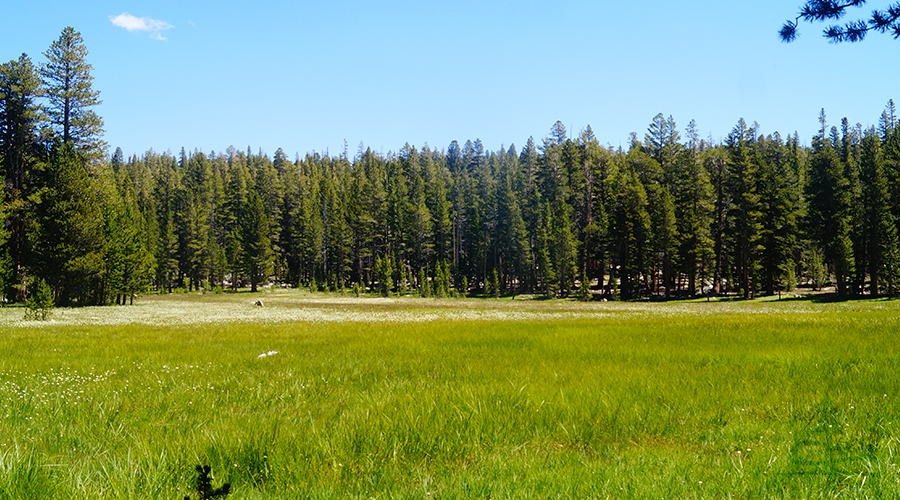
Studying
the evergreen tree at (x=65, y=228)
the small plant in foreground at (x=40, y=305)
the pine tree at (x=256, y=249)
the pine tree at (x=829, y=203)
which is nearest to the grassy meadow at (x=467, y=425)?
the small plant in foreground at (x=40, y=305)

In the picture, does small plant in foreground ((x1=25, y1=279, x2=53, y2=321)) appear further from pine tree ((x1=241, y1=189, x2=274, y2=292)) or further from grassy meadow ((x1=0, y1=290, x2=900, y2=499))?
pine tree ((x1=241, y1=189, x2=274, y2=292))

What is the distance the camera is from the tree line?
38.3 meters

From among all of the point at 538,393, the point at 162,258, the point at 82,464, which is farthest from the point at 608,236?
the point at 162,258

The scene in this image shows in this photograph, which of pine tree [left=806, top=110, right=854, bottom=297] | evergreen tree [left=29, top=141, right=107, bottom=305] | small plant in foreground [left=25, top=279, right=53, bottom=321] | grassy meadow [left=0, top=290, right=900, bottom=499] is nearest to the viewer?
grassy meadow [left=0, top=290, right=900, bottom=499]

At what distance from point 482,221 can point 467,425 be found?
302 feet

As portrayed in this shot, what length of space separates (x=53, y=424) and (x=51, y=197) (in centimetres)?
3975

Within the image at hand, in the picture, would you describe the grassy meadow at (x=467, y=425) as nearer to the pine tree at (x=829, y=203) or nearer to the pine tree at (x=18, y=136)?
the pine tree at (x=18, y=136)

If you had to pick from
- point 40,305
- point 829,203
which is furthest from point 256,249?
point 829,203

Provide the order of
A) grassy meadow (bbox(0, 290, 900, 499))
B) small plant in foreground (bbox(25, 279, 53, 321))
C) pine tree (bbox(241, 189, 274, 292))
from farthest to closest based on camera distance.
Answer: pine tree (bbox(241, 189, 274, 292))
small plant in foreground (bbox(25, 279, 53, 321))
grassy meadow (bbox(0, 290, 900, 499))

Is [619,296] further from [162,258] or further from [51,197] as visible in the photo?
[162,258]

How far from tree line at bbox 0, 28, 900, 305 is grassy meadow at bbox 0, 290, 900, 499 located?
3620 centimetres

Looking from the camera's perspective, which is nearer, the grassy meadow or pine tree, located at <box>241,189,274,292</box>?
the grassy meadow

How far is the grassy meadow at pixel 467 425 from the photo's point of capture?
3.59 metres

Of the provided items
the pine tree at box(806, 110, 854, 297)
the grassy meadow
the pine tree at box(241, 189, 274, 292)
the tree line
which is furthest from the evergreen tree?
the pine tree at box(806, 110, 854, 297)
